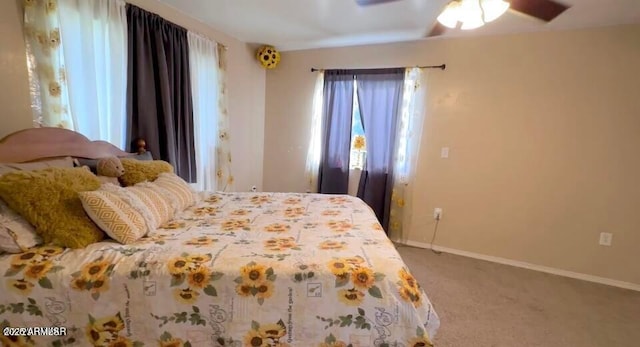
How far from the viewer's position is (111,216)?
52.1 inches

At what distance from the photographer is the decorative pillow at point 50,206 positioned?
3.97 ft

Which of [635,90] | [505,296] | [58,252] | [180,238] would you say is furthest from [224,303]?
[635,90]

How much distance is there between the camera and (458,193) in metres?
3.12

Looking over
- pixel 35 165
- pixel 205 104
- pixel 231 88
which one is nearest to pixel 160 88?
pixel 205 104

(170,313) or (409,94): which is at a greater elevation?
(409,94)

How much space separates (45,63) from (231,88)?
1.72m

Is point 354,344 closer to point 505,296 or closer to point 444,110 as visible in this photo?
point 505,296

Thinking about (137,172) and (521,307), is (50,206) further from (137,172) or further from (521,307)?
(521,307)

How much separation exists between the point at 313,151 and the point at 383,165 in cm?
87

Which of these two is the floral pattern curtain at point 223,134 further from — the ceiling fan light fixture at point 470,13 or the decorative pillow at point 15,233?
the ceiling fan light fixture at point 470,13

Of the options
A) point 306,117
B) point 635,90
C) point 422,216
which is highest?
point 635,90

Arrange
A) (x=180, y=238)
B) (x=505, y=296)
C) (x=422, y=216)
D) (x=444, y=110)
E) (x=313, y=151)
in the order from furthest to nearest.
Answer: (x=313, y=151) → (x=422, y=216) → (x=444, y=110) → (x=505, y=296) → (x=180, y=238)

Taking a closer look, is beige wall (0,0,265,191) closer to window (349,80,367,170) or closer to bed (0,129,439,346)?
bed (0,129,439,346)

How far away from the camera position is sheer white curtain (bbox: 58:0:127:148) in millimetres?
1909
